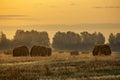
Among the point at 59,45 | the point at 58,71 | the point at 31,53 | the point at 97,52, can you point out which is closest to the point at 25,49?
the point at 31,53

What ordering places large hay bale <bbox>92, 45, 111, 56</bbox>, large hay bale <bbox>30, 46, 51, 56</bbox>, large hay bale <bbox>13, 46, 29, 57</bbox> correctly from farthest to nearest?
large hay bale <bbox>13, 46, 29, 57</bbox>, large hay bale <bbox>30, 46, 51, 56</bbox>, large hay bale <bbox>92, 45, 111, 56</bbox>

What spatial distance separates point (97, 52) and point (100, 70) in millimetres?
36557

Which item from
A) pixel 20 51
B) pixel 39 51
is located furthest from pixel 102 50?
pixel 20 51

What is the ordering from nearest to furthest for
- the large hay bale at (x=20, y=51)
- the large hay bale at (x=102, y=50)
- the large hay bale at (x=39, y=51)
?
the large hay bale at (x=102, y=50)
the large hay bale at (x=39, y=51)
the large hay bale at (x=20, y=51)

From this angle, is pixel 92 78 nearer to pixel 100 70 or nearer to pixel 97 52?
pixel 100 70

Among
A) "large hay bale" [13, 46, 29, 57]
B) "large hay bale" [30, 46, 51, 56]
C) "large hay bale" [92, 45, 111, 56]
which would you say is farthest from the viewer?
"large hay bale" [13, 46, 29, 57]

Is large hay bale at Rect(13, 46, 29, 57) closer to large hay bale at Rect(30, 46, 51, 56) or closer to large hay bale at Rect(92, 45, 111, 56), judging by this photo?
large hay bale at Rect(30, 46, 51, 56)

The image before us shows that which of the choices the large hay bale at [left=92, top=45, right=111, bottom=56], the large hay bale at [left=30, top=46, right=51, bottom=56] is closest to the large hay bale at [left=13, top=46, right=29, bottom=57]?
the large hay bale at [left=30, top=46, right=51, bottom=56]

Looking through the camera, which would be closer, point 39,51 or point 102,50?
point 102,50

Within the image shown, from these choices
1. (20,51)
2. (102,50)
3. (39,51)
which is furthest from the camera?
(20,51)

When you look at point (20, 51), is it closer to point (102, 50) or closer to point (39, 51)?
point (39, 51)

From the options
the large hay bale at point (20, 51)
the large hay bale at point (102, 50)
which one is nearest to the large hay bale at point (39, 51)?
the large hay bale at point (20, 51)

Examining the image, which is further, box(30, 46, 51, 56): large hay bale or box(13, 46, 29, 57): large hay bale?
box(13, 46, 29, 57): large hay bale

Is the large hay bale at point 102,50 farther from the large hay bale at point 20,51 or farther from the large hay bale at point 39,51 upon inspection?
the large hay bale at point 20,51
